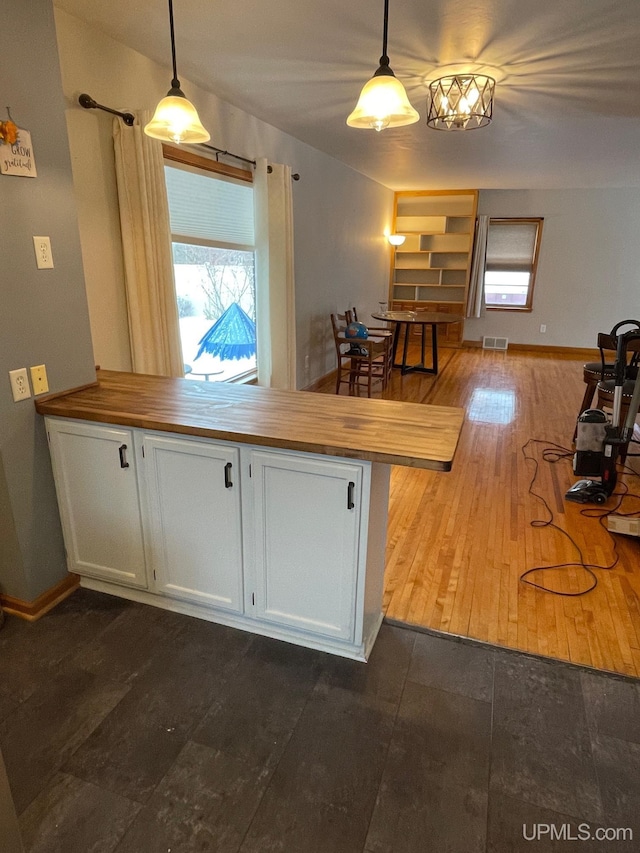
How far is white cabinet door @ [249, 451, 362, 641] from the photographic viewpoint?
1.65m

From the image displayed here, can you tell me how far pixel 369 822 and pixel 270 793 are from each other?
280 millimetres

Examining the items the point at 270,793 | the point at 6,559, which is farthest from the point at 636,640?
the point at 6,559

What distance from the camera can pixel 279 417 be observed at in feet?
6.03

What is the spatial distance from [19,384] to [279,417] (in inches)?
38.1

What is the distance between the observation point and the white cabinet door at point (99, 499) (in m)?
1.94

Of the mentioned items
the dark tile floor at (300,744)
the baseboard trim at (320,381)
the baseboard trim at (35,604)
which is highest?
the baseboard trim at (320,381)

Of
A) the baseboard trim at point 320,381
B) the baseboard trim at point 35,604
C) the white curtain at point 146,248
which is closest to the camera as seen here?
the baseboard trim at point 35,604

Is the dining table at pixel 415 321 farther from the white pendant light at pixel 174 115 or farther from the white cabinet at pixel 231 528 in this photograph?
the white cabinet at pixel 231 528

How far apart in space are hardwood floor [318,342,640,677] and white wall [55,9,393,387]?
192 cm

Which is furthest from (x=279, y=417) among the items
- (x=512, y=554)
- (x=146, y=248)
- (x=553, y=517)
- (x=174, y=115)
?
(x=553, y=517)

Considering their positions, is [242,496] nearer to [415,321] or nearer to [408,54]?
[408,54]

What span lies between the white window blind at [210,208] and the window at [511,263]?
5.53 m

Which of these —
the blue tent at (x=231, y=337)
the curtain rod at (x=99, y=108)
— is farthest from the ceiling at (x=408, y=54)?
the blue tent at (x=231, y=337)

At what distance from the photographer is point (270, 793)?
1.40 m
